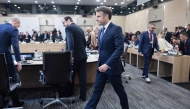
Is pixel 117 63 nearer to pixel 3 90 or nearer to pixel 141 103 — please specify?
pixel 141 103

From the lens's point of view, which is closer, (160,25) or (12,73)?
(12,73)

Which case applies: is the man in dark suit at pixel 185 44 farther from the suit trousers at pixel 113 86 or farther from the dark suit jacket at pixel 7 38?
the dark suit jacket at pixel 7 38

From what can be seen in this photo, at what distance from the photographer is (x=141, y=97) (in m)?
3.27

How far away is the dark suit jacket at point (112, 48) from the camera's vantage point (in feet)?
6.24

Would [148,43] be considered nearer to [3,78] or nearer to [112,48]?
[112,48]

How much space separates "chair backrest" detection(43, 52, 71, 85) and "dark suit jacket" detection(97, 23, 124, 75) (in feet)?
2.31

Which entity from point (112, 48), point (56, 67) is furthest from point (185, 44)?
point (56, 67)

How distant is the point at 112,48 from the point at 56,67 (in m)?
1.00

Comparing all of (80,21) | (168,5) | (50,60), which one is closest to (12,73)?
(50,60)

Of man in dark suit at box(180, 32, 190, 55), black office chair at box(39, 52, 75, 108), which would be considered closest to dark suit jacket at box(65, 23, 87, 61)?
black office chair at box(39, 52, 75, 108)

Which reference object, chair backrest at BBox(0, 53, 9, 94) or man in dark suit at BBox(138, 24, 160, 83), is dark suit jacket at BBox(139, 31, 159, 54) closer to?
man in dark suit at BBox(138, 24, 160, 83)

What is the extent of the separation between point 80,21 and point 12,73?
12826 millimetres

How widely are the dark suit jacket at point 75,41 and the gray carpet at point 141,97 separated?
88 cm

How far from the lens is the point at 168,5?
9.34 meters
